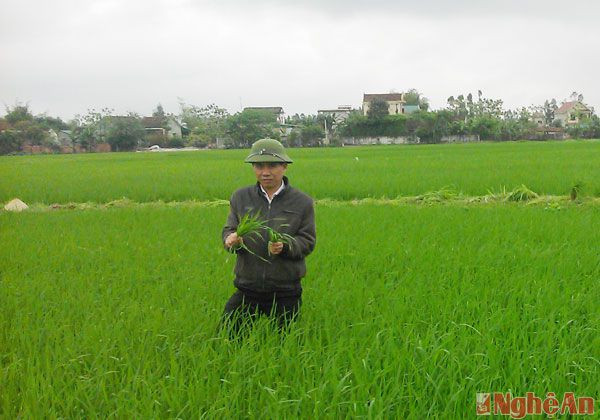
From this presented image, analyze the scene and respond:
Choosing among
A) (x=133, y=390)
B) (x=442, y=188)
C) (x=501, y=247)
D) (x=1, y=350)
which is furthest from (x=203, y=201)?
(x=133, y=390)

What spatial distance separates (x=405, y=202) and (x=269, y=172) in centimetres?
570

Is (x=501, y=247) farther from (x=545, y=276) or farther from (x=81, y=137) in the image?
(x=81, y=137)

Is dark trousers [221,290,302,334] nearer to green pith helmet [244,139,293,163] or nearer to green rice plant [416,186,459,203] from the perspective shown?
green pith helmet [244,139,293,163]

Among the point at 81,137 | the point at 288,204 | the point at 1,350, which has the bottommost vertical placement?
the point at 1,350

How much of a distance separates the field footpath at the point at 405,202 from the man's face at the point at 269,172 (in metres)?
5.13

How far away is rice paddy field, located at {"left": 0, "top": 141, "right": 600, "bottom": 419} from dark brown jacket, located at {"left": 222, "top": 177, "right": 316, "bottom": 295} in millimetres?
213

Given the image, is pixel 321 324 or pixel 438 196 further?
pixel 438 196

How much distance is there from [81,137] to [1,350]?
45303mm

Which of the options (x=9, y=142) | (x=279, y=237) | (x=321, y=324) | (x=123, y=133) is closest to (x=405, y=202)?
(x=321, y=324)

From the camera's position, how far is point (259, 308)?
2.41 m

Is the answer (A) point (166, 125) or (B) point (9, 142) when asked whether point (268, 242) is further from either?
(A) point (166, 125)

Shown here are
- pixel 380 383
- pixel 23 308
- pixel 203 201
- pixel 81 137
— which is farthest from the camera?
pixel 81 137

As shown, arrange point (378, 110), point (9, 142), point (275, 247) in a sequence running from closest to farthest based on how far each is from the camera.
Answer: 1. point (275, 247)
2. point (9, 142)
3. point (378, 110)

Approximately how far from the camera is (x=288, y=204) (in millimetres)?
2324
